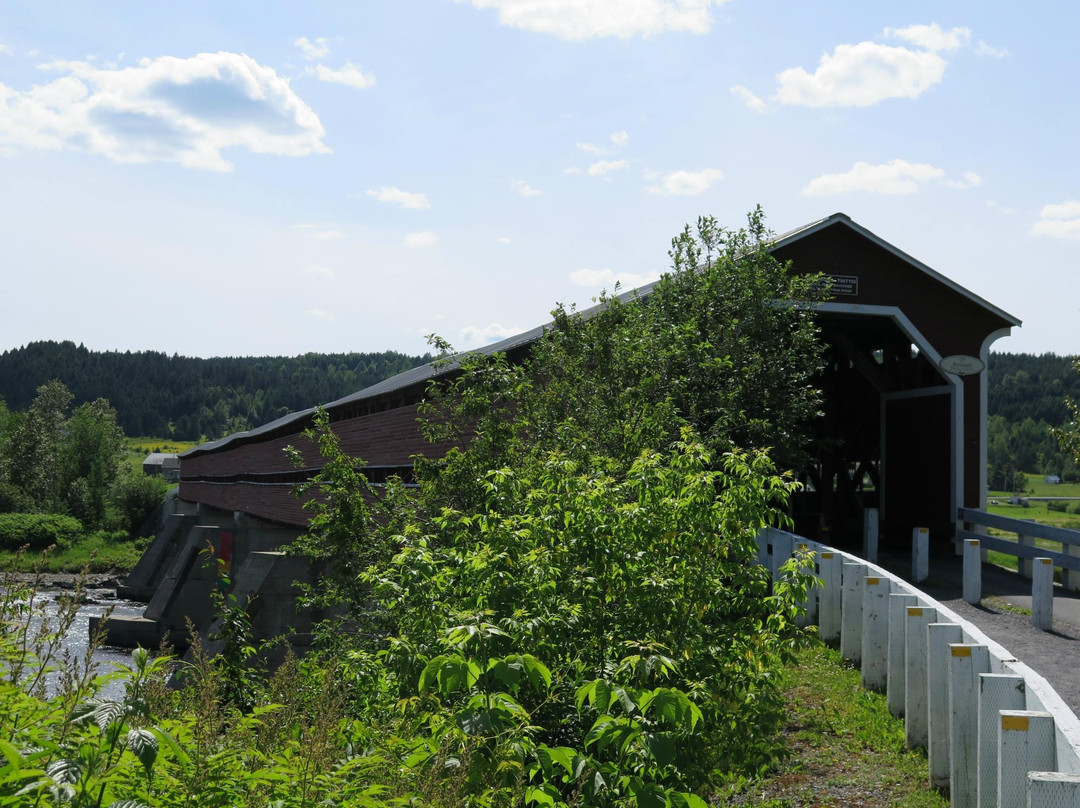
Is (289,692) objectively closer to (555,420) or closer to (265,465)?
(555,420)

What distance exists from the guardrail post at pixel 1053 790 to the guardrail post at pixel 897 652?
340cm

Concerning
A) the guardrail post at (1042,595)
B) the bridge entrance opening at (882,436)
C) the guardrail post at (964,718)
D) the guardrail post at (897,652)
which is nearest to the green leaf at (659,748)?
the guardrail post at (964,718)

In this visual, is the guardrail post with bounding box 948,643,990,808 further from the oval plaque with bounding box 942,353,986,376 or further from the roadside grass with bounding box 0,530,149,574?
the roadside grass with bounding box 0,530,149,574

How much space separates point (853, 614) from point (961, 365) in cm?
1048

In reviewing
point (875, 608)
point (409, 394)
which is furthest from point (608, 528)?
point (409, 394)

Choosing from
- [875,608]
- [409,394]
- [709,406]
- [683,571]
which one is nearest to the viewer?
[683,571]

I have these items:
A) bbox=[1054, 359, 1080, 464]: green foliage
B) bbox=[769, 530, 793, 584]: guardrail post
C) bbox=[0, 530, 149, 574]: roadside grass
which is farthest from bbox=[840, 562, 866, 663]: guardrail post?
bbox=[0, 530, 149, 574]: roadside grass

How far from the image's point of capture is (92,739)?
→ 93.0 inches

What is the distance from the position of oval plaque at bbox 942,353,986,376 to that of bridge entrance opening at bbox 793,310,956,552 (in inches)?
9.6

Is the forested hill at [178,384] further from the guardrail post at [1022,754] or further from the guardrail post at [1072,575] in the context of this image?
the guardrail post at [1022,754]

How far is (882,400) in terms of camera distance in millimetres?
20156

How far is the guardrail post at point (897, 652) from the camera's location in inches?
249

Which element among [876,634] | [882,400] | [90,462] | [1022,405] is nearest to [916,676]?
[876,634]

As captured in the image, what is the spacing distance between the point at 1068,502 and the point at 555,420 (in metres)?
103
